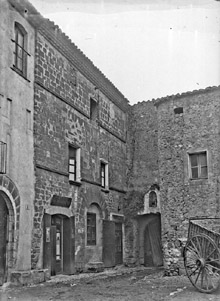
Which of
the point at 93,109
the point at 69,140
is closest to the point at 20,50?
the point at 69,140

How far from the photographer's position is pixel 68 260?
536 inches

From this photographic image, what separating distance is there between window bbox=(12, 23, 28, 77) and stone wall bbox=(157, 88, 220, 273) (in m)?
5.16

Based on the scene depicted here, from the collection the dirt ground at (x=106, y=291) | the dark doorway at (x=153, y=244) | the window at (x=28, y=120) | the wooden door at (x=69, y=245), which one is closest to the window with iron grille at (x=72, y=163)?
the wooden door at (x=69, y=245)

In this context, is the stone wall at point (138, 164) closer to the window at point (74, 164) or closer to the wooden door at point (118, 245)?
the wooden door at point (118, 245)

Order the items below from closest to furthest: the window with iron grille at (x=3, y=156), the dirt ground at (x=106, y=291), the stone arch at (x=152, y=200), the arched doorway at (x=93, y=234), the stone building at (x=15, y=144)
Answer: the dirt ground at (x=106, y=291) → the window with iron grille at (x=3, y=156) → the stone building at (x=15, y=144) → the arched doorway at (x=93, y=234) → the stone arch at (x=152, y=200)

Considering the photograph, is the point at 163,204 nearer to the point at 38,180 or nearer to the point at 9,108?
the point at 38,180

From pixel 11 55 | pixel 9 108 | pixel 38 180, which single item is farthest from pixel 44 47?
pixel 38 180

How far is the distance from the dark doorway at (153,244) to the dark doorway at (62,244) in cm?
553

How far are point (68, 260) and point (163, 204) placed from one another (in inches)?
147

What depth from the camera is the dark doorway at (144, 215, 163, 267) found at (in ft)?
59.4

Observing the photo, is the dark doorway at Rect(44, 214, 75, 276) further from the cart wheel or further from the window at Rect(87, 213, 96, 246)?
the cart wheel

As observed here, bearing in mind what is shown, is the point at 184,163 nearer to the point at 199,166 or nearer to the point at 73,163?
the point at 199,166

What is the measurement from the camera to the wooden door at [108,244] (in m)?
16.0

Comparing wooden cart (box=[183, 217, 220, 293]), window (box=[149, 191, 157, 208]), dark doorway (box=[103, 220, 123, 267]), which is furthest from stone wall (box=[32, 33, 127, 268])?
wooden cart (box=[183, 217, 220, 293])
